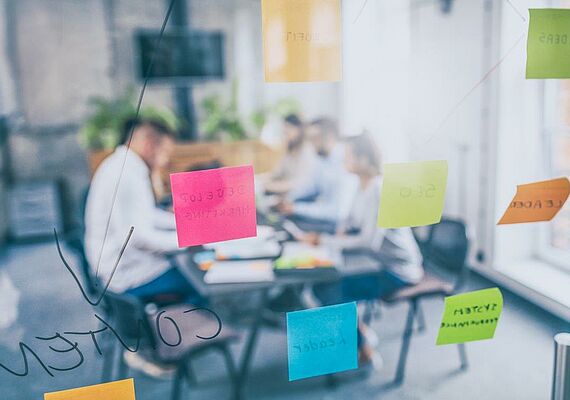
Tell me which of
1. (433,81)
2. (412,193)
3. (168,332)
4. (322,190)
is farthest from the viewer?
(322,190)

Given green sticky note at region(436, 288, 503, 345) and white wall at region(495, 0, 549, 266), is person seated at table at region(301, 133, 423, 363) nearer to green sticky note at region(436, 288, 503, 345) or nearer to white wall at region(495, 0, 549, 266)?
white wall at region(495, 0, 549, 266)

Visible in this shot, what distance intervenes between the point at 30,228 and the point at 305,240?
2854 millimetres

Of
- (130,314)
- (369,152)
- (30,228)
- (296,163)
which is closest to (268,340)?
(369,152)

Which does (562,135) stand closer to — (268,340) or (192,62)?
(268,340)

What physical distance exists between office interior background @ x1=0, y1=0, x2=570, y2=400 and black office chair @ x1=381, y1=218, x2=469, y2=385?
100mm

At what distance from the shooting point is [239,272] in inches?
71.8

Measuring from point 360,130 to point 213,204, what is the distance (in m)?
2.24

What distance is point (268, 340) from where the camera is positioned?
2.28 m

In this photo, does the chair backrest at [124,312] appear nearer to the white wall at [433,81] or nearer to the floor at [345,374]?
the floor at [345,374]

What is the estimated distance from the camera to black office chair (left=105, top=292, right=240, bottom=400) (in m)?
0.77

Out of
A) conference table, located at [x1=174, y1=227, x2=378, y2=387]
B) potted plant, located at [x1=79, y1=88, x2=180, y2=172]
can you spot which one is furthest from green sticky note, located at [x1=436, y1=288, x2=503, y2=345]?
potted plant, located at [x1=79, y1=88, x2=180, y2=172]

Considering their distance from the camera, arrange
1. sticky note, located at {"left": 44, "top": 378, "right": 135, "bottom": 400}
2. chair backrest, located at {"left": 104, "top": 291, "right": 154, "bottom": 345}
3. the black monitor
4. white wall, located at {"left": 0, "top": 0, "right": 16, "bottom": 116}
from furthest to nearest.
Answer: the black monitor → white wall, located at {"left": 0, "top": 0, "right": 16, "bottom": 116} → chair backrest, located at {"left": 104, "top": 291, "right": 154, "bottom": 345} → sticky note, located at {"left": 44, "top": 378, "right": 135, "bottom": 400}

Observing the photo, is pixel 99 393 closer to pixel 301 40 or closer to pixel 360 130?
pixel 301 40

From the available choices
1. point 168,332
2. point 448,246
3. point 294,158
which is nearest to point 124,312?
point 168,332
